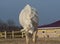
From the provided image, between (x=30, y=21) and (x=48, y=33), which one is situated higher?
(x=30, y=21)

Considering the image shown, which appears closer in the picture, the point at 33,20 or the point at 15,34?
the point at 33,20


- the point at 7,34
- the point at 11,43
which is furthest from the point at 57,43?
the point at 7,34

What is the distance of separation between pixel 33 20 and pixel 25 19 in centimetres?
34

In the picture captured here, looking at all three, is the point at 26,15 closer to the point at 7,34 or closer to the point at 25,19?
the point at 25,19

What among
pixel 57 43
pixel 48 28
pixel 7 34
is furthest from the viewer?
pixel 48 28

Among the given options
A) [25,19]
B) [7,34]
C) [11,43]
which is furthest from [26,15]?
[7,34]

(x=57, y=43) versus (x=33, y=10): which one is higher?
(x=33, y=10)

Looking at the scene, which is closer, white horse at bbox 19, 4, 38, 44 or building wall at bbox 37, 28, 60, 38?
white horse at bbox 19, 4, 38, 44

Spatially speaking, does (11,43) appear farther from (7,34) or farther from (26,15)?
(26,15)

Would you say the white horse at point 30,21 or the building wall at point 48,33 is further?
the building wall at point 48,33

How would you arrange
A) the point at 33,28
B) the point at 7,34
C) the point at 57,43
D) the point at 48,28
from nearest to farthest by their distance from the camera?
the point at 33,28 → the point at 57,43 → the point at 7,34 → the point at 48,28

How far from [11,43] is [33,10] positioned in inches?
339

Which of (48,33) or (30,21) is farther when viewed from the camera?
(48,33)

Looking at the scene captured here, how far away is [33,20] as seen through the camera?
15266 millimetres
